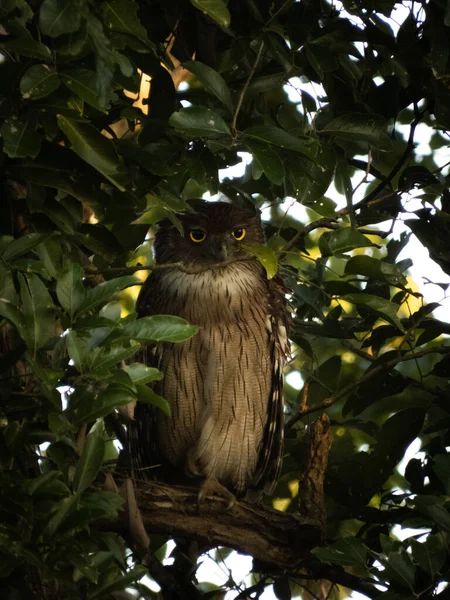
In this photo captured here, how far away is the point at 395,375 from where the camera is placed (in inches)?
133

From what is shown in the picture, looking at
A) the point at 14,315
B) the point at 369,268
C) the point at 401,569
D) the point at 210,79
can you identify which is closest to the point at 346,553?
the point at 401,569

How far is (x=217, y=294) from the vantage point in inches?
158

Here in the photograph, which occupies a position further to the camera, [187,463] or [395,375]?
[187,463]

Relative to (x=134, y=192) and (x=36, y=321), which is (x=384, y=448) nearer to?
(x=134, y=192)

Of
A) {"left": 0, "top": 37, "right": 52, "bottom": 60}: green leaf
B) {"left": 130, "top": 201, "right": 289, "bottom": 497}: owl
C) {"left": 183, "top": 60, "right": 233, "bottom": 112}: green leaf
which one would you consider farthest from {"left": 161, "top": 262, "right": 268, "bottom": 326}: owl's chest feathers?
{"left": 0, "top": 37, "right": 52, "bottom": 60}: green leaf

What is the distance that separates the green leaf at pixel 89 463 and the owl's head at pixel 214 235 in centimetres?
208

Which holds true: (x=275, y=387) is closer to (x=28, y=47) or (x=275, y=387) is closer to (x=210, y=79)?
(x=210, y=79)

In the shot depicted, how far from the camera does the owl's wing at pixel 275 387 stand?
156 inches

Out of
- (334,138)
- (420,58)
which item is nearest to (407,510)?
(334,138)

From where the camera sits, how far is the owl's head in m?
4.07

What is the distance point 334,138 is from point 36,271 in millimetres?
1325

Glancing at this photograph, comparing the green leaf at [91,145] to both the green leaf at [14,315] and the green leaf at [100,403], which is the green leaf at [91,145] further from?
the green leaf at [100,403]

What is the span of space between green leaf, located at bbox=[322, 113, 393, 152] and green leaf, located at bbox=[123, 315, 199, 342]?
1.10 metres

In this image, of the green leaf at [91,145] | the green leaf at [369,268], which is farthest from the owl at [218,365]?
the green leaf at [91,145]
